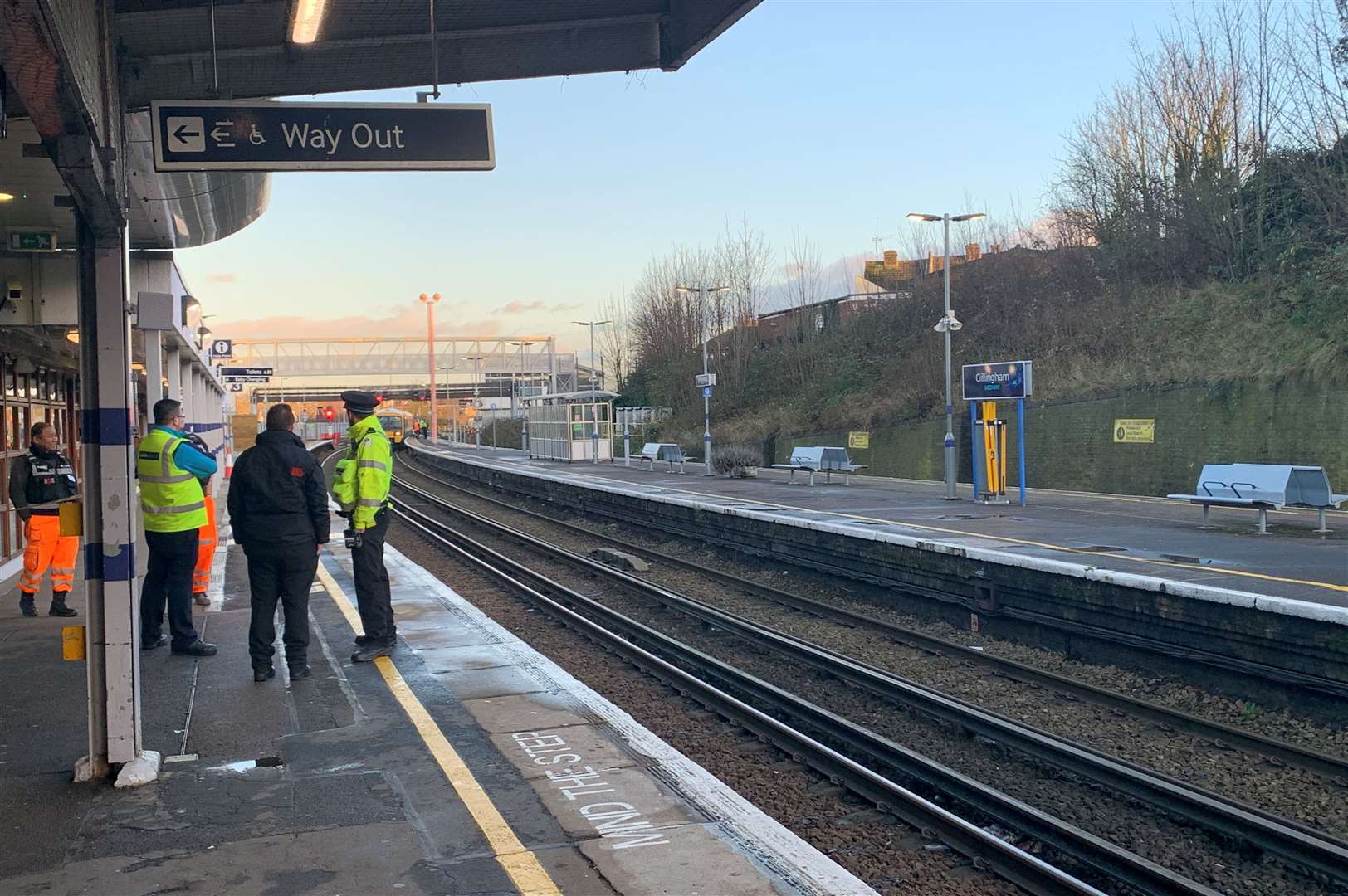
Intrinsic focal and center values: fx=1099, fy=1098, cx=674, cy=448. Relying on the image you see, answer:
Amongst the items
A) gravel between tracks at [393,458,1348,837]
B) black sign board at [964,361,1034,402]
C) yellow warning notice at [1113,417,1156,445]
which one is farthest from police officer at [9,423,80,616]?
yellow warning notice at [1113,417,1156,445]

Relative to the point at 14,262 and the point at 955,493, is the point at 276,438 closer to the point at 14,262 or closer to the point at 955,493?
the point at 14,262

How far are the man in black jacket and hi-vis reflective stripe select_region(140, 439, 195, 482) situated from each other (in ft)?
1.84

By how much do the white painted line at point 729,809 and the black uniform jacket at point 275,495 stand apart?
186 centimetres

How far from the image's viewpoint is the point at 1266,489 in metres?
15.9

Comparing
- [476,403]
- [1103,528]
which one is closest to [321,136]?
[1103,528]

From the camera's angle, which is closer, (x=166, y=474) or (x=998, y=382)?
(x=166, y=474)

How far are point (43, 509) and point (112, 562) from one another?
16.7 feet

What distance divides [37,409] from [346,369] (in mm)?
68677

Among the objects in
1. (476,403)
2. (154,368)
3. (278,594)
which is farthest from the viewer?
(476,403)

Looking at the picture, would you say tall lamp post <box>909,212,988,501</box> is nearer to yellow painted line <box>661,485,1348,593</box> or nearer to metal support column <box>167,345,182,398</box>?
yellow painted line <box>661,485,1348,593</box>

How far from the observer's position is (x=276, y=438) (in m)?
7.33

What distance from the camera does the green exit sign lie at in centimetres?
999

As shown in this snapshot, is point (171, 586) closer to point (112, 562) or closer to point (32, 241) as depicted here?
point (112, 562)

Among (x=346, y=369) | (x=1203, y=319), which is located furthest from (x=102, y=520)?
(x=346, y=369)
